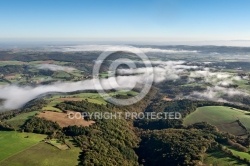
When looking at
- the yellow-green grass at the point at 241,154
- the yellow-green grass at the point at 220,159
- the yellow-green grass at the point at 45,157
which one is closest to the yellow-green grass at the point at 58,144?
the yellow-green grass at the point at 45,157

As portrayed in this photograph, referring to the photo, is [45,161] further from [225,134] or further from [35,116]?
[225,134]

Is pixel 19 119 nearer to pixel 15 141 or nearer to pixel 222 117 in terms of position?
pixel 15 141

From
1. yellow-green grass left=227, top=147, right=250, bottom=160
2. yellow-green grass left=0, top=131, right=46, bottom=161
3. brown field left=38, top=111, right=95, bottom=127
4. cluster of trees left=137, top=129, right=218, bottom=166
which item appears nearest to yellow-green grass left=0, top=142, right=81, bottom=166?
yellow-green grass left=0, top=131, right=46, bottom=161

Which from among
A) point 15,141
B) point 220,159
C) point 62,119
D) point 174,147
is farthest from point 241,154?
point 15,141

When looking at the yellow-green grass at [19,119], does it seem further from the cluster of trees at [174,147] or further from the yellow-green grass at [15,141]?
the cluster of trees at [174,147]

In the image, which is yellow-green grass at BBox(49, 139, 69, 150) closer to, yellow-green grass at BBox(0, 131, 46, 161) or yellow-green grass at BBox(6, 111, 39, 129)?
yellow-green grass at BBox(0, 131, 46, 161)

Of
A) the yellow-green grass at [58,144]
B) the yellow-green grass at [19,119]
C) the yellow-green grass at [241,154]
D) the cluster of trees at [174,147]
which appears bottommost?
the cluster of trees at [174,147]

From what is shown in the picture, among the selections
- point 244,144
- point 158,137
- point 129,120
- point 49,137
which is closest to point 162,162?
point 158,137

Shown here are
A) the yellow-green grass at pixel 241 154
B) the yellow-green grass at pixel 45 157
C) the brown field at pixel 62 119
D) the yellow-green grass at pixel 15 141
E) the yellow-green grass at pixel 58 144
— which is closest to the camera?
the yellow-green grass at pixel 45 157
